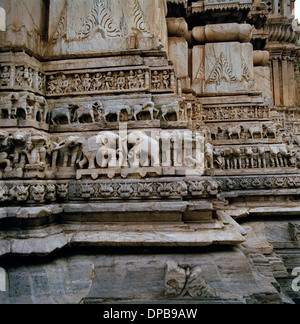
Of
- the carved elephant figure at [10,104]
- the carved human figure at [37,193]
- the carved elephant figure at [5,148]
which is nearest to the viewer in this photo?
the carved human figure at [37,193]

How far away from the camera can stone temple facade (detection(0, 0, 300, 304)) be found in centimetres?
332

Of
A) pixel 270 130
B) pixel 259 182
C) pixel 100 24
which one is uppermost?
pixel 100 24

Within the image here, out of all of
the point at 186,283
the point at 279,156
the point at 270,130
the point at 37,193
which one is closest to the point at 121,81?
the point at 37,193

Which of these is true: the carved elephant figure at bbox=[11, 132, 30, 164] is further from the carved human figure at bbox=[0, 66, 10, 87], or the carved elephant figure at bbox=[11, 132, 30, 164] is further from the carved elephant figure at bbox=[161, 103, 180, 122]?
the carved elephant figure at bbox=[161, 103, 180, 122]

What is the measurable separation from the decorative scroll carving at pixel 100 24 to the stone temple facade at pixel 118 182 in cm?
2

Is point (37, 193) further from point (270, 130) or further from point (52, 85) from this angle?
point (270, 130)

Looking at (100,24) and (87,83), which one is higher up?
(100,24)

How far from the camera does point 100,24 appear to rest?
5.22 m

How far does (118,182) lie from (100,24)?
3293mm

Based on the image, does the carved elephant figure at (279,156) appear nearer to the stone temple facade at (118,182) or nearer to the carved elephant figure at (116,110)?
the stone temple facade at (118,182)

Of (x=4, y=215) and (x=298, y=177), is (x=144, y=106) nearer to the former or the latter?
(x=4, y=215)

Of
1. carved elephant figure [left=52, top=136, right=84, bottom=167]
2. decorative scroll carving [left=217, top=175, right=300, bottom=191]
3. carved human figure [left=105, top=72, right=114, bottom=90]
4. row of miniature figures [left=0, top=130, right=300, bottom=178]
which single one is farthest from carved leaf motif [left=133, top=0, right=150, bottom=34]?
decorative scroll carving [left=217, top=175, right=300, bottom=191]

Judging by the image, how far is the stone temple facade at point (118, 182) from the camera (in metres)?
3.32

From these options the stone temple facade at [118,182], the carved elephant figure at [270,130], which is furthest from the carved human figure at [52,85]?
the carved elephant figure at [270,130]
